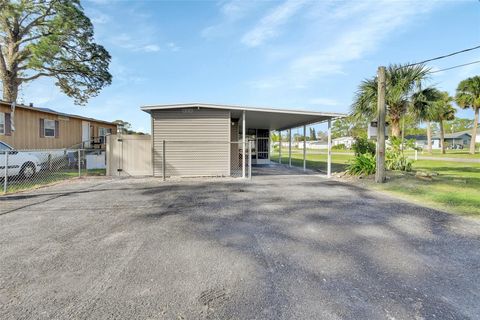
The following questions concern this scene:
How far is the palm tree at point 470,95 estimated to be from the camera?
26.0 meters

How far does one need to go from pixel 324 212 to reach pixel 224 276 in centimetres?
318

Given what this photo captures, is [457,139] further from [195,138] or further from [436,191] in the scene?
[195,138]

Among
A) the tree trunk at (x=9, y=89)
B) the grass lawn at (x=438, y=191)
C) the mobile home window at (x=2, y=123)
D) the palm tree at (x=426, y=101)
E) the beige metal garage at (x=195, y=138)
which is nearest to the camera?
the grass lawn at (x=438, y=191)

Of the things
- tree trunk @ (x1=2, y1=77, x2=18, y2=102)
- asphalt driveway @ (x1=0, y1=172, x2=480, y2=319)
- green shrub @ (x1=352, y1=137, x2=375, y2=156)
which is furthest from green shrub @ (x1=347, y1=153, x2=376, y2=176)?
tree trunk @ (x1=2, y1=77, x2=18, y2=102)

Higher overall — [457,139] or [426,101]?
[457,139]

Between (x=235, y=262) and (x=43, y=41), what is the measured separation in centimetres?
1795

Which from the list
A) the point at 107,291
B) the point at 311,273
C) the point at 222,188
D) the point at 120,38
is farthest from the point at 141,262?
the point at 120,38

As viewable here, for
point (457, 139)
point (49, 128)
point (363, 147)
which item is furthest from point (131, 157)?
point (457, 139)

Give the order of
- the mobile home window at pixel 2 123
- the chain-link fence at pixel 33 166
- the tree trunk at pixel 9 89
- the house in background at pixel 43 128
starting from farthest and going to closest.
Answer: the tree trunk at pixel 9 89, the house in background at pixel 43 128, the mobile home window at pixel 2 123, the chain-link fence at pixel 33 166

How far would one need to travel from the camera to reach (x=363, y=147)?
11.1 m

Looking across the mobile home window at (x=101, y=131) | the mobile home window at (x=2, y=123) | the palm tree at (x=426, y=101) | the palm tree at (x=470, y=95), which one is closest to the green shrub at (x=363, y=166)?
the palm tree at (x=426, y=101)

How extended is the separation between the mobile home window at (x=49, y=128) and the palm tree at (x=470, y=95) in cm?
3856

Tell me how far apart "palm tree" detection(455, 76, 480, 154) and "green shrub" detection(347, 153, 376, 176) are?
26289 mm

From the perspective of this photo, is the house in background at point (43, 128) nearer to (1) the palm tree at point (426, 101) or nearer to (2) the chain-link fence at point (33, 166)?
(2) the chain-link fence at point (33, 166)
